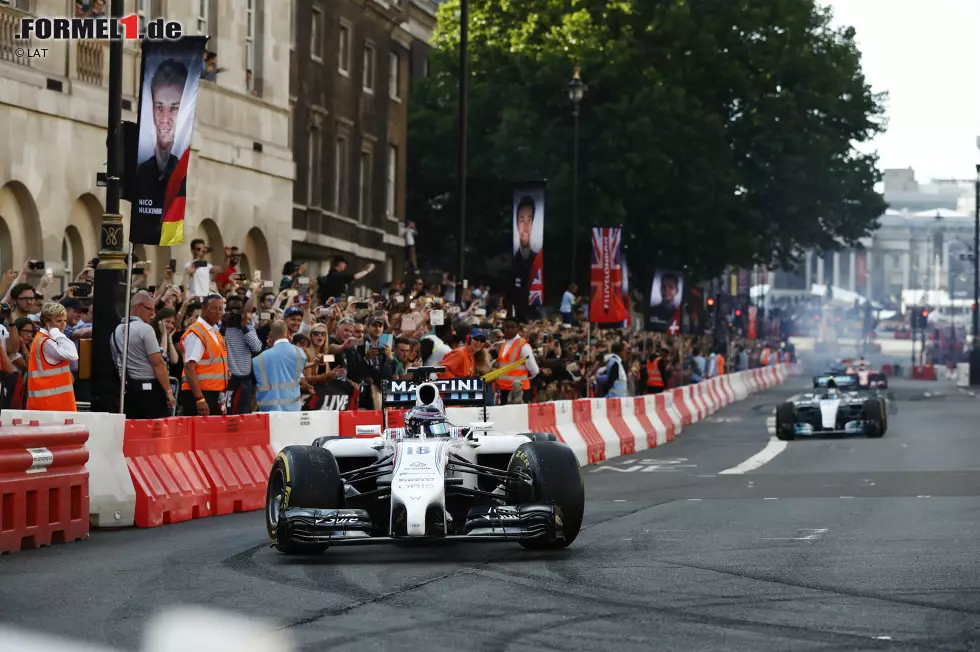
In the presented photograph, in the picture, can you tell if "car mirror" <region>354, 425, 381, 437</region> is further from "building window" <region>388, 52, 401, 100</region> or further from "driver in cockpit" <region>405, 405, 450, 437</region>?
"building window" <region>388, 52, 401, 100</region>

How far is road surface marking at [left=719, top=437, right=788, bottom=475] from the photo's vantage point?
82.6ft

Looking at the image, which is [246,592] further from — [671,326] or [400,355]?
[671,326]

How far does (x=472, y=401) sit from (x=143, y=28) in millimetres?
17774

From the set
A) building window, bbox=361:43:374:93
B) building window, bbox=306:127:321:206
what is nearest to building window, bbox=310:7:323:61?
building window, bbox=306:127:321:206

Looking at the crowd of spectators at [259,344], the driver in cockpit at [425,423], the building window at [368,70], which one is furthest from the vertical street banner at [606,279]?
the driver in cockpit at [425,423]

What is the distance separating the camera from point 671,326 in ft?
176

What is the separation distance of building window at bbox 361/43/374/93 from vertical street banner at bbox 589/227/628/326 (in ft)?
39.7

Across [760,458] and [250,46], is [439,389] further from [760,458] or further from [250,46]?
[250,46]

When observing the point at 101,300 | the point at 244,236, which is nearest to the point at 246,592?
the point at 101,300

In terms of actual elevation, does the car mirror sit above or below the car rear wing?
below

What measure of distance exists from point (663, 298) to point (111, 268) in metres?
33.3

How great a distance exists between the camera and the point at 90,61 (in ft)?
99.0

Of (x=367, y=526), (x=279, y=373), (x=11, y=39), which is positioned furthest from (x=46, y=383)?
(x=11, y=39)

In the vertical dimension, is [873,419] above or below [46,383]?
below
